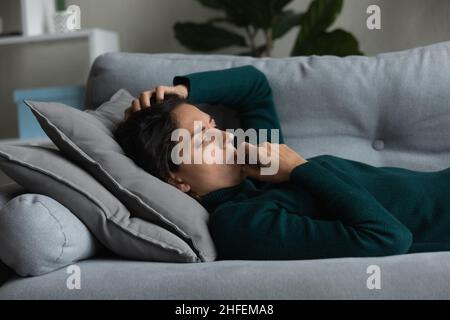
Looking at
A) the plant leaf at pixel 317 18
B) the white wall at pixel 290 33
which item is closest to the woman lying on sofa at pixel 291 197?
the plant leaf at pixel 317 18

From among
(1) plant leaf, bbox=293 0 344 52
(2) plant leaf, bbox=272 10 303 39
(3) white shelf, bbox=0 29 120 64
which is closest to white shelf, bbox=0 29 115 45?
(3) white shelf, bbox=0 29 120 64

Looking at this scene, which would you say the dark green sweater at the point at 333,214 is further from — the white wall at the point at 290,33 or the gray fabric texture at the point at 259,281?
the white wall at the point at 290,33

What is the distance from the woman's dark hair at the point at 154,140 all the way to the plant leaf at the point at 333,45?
53.0 inches

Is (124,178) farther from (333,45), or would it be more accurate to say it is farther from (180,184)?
(333,45)

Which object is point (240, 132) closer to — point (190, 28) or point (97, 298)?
point (97, 298)

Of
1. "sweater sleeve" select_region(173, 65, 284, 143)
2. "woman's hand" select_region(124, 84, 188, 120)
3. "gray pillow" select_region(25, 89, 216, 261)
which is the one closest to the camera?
"gray pillow" select_region(25, 89, 216, 261)

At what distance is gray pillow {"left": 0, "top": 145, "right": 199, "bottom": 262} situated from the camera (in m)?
1.21

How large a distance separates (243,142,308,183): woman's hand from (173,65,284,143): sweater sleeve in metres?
0.26

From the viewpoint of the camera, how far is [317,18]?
2.59 m

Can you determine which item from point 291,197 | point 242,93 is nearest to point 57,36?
point 242,93

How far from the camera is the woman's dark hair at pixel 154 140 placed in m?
1.36

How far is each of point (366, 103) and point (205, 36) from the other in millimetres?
1301

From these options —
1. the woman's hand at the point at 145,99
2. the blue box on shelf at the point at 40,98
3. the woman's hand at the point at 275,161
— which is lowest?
the blue box on shelf at the point at 40,98

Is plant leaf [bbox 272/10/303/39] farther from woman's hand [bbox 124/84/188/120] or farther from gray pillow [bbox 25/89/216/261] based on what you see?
gray pillow [bbox 25/89/216/261]
